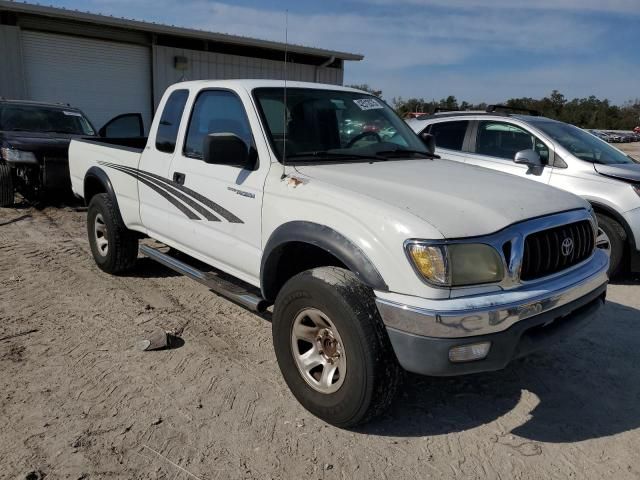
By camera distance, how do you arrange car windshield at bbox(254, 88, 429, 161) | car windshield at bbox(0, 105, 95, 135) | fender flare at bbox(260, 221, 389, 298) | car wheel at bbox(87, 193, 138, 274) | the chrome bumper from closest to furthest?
the chrome bumper, fender flare at bbox(260, 221, 389, 298), car windshield at bbox(254, 88, 429, 161), car wheel at bbox(87, 193, 138, 274), car windshield at bbox(0, 105, 95, 135)

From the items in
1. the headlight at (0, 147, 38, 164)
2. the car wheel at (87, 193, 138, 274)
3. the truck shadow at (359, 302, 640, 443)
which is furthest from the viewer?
the headlight at (0, 147, 38, 164)

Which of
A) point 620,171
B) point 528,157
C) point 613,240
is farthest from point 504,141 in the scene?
point 613,240

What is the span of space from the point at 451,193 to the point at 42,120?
29.8ft

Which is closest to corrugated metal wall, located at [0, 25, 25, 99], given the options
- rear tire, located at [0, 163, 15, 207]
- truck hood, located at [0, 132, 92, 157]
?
truck hood, located at [0, 132, 92, 157]

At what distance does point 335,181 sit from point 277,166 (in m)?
0.46

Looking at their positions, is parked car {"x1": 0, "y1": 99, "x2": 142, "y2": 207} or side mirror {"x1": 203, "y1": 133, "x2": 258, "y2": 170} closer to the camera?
side mirror {"x1": 203, "y1": 133, "x2": 258, "y2": 170}

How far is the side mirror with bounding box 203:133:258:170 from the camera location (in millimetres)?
3441

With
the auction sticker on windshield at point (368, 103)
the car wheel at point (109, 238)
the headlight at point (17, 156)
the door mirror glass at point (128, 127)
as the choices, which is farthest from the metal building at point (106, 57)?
the auction sticker on windshield at point (368, 103)

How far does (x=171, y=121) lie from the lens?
15.2 feet

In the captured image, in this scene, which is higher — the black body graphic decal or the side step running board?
the black body graphic decal

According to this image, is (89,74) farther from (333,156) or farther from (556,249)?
(556,249)

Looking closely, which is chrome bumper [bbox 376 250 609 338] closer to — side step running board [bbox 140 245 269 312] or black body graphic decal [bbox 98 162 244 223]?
side step running board [bbox 140 245 269 312]

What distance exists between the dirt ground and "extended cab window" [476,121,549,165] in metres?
2.55

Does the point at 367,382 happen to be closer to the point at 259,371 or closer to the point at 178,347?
the point at 259,371
